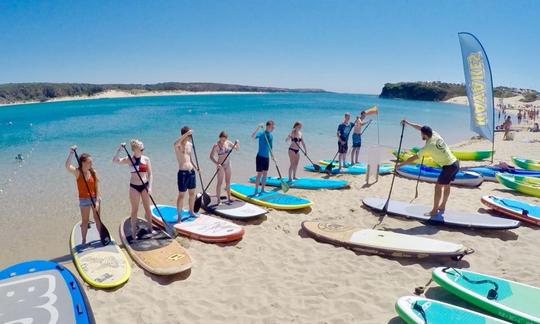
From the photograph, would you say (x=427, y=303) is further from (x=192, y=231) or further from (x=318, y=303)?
(x=192, y=231)

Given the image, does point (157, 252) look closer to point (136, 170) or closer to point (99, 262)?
point (99, 262)

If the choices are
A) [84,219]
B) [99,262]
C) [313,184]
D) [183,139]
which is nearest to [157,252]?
[99,262]

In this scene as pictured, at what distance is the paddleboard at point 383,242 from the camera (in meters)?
5.30

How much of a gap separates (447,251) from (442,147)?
2075 mm

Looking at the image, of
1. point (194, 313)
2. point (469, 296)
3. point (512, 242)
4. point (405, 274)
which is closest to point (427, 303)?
point (469, 296)

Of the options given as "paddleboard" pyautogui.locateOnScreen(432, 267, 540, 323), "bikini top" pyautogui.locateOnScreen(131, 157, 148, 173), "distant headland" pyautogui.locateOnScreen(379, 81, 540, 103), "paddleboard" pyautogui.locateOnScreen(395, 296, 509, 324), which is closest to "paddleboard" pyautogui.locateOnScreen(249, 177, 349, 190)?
"bikini top" pyautogui.locateOnScreen(131, 157, 148, 173)

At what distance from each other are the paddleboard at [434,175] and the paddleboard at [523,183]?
1.88 ft

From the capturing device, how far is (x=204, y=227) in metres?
6.39

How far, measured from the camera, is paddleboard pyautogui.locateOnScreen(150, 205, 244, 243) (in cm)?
605

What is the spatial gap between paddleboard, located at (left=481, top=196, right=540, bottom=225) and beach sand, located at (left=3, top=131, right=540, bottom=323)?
215 mm


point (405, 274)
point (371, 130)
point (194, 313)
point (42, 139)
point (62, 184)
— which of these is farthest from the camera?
point (371, 130)

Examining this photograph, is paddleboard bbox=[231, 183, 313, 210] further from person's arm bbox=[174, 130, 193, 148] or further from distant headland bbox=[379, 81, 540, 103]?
distant headland bbox=[379, 81, 540, 103]

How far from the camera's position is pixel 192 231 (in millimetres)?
6234

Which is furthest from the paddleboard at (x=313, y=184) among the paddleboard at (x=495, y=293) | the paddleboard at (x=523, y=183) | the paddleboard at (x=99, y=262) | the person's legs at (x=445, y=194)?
the paddleboard at (x=99, y=262)
